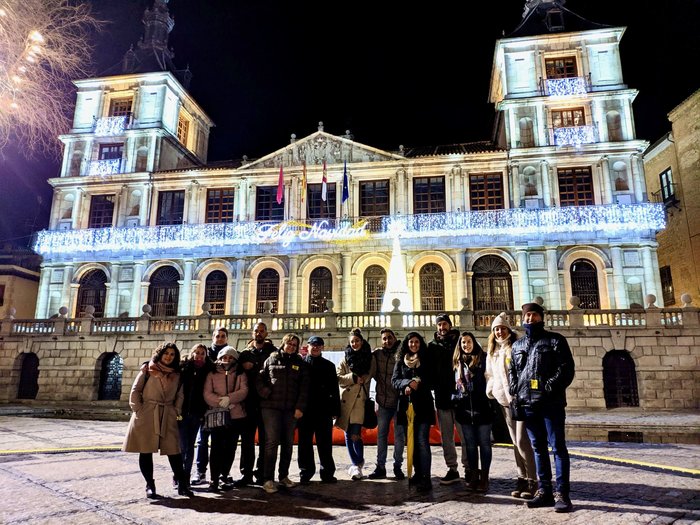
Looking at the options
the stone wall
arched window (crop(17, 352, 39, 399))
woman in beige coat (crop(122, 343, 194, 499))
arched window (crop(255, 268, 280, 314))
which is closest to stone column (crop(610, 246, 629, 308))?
the stone wall

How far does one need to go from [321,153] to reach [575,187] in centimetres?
1262

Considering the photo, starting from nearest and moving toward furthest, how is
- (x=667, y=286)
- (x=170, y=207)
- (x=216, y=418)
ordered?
(x=216, y=418) → (x=170, y=207) → (x=667, y=286)

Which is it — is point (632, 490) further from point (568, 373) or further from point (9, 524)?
point (9, 524)

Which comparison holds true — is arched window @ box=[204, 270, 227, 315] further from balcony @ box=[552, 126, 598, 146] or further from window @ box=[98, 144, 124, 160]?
balcony @ box=[552, 126, 598, 146]

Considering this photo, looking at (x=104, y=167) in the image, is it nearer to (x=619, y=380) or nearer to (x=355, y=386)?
(x=355, y=386)

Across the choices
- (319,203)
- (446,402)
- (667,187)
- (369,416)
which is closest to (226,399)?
(369,416)

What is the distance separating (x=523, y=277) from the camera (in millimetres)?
21562

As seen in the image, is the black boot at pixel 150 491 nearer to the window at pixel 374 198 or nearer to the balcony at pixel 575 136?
the window at pixel 374 198

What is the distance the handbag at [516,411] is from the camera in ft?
16.2

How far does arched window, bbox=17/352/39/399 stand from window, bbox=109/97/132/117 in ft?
47.4

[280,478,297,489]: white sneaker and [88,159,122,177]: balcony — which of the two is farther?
[88,159,122,177]: balcony

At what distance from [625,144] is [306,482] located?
22.5 meters

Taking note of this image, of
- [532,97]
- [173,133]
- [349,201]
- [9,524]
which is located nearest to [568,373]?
[9,524]

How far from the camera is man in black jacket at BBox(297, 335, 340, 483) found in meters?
5.98
